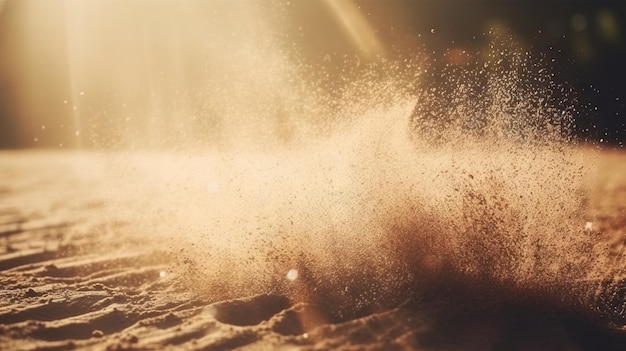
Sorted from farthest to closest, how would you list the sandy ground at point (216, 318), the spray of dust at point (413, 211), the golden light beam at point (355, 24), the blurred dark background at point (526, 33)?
the golden light beam at point (355, 24) → the blurred dark background at point (526, 33) → the spray of dust at point (413, 211) → the sandy ground at point (216, 318)

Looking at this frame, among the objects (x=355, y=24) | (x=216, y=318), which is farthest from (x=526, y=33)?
(x=216, y=318)

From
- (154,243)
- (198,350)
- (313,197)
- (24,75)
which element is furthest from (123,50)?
(24,75)

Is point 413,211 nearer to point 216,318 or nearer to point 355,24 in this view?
point 216,318

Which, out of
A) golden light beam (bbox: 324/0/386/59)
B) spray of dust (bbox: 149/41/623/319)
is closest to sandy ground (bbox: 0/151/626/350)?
spray of dust (bbox: 149/41/623/319)

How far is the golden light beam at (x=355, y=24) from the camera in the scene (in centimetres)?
1560

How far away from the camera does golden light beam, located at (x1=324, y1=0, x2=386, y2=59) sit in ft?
51.2

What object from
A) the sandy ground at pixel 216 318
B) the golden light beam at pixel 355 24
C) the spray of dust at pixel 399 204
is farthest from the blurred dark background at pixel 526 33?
the sandy ground at pixel 216 318

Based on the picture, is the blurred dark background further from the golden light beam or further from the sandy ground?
the sandy ground

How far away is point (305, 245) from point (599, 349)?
2.27m

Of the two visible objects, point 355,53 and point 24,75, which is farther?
point 24,75

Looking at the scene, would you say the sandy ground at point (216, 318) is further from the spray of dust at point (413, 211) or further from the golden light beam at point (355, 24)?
the golden light beam at point (355, 24)

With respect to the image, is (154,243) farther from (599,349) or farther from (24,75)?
(24,75)

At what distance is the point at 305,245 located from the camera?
462 cm

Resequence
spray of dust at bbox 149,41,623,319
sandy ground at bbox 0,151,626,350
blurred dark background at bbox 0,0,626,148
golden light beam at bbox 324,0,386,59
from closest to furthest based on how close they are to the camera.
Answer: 1. sandy ground at bbox 0,151,626,350
2. spray of dust at bbox 149,41,623,319
3. blurred dark background at bbox 0,0,626,148
4. golden light beam at bbox 324,0,386,59
